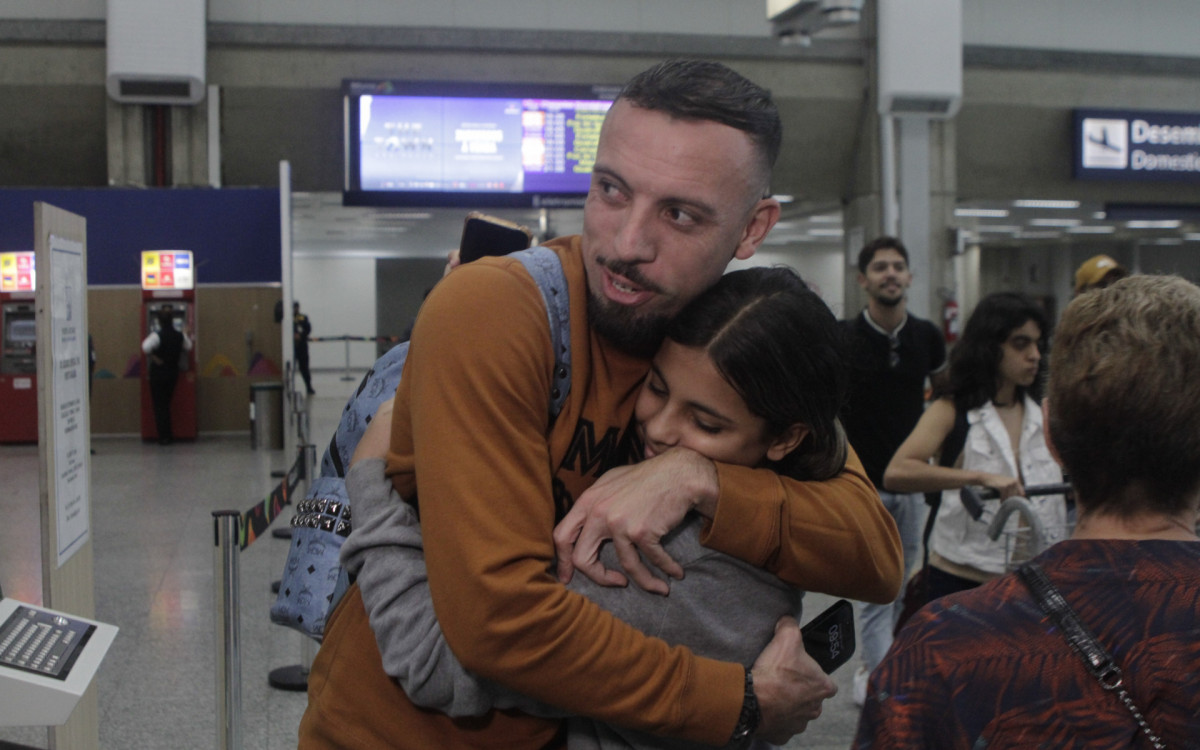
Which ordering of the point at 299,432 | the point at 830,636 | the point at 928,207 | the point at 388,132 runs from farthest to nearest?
the point at 928,207 → the point at 388,132 → the point at 299,432 → the point at 830,636

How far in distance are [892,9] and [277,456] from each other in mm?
8172

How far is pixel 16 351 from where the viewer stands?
440 inches

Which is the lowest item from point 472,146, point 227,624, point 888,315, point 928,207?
point 227,624

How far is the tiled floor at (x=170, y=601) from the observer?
3.63m

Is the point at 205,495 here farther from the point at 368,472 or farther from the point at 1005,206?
the point at 1005,206

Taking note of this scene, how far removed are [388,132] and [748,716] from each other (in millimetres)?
10199

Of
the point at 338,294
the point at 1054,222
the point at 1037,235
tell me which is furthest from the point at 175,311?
the point at 1037,235

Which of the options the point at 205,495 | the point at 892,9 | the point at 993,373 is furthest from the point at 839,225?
the point at 993,373

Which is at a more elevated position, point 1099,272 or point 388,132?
point 388,132

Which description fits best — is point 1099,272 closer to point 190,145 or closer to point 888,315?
point 888,315

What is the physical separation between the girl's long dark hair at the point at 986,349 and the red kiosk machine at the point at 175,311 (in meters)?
9.90

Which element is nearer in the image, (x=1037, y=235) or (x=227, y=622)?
(x=227, y=622)

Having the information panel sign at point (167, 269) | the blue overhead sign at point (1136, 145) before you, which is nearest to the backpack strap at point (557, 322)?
the information panel sign at point (167, 269)

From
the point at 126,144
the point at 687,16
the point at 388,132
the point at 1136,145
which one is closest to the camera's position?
the point at 388,132
